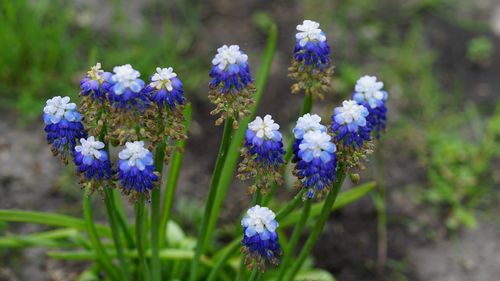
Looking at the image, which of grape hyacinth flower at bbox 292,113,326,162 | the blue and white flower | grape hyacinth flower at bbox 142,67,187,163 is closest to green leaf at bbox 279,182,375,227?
grape hyacinth flower at bbox 292,113,326,162

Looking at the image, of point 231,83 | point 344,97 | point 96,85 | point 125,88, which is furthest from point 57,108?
point 344,97

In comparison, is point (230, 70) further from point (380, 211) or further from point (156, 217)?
point (380, 211)

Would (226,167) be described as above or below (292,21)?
below

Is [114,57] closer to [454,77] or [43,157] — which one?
[43,157]

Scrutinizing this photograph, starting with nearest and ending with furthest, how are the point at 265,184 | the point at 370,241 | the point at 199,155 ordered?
the point at 265,184
the point at 370,241
the point at 199,155

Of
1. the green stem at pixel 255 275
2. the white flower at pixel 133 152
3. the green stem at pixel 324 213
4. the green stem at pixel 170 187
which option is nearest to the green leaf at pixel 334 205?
the green stem at pixel 324 213

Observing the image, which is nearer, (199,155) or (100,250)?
(100,250)

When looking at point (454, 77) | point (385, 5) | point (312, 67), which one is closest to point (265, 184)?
point (312, 67)
